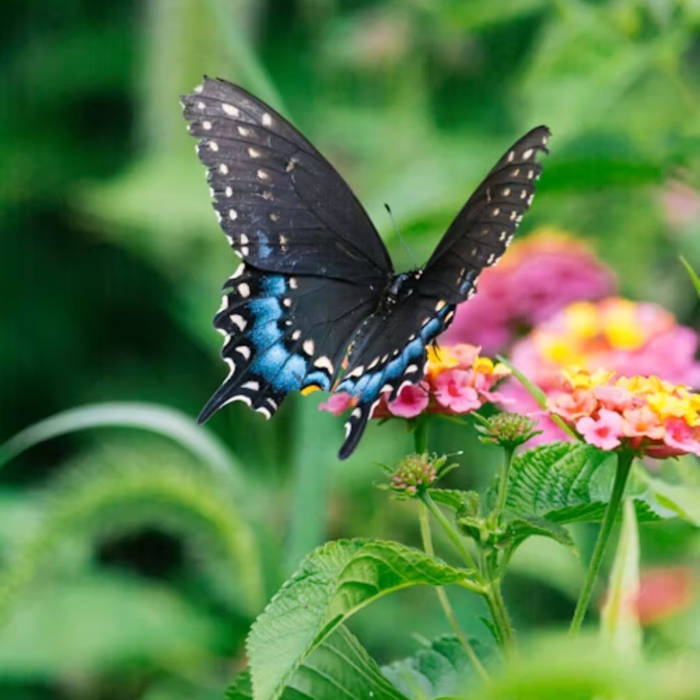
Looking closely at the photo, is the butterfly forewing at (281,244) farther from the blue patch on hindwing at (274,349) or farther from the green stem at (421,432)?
the green stem at (421,432)

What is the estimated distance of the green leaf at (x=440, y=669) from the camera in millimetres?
970

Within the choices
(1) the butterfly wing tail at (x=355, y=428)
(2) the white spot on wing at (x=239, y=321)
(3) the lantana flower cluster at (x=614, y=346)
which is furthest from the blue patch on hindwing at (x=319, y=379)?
(3) the lantana flower cluster at (x=614, y=346)

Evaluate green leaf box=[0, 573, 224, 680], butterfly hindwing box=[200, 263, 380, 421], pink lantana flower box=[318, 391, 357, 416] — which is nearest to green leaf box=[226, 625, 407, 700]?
pink lantana flower box=[318, 391, 357, 416]

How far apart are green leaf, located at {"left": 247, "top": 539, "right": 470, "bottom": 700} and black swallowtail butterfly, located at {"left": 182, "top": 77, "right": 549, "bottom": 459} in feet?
1.31

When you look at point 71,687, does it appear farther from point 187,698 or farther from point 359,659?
point 359,659

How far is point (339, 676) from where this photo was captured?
0.92 m

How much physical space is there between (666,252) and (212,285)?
1046 mm

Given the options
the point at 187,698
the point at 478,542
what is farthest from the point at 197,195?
the point at 478,542

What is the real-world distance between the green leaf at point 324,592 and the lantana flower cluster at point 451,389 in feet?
0.71

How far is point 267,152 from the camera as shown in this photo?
1.53 metres

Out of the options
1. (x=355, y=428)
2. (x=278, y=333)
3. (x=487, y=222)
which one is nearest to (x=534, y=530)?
(x=355, y=428)

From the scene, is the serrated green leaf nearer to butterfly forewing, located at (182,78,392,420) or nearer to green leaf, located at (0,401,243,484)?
butterfly forewing, located at (182,78,392,420)

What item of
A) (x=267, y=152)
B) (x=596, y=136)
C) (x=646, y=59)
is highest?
(x=646, y=59)

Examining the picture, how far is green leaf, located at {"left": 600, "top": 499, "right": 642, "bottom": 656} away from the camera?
741 millimetres
